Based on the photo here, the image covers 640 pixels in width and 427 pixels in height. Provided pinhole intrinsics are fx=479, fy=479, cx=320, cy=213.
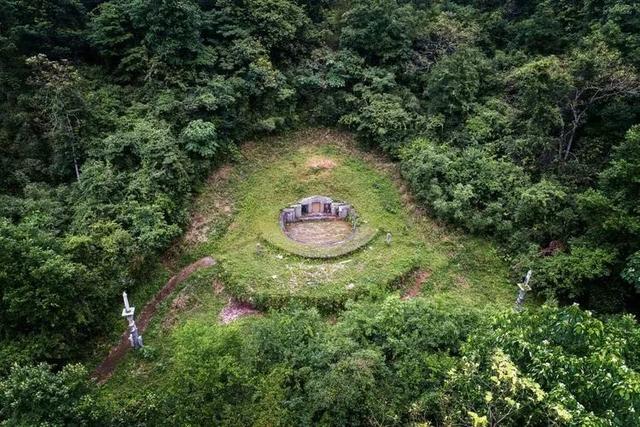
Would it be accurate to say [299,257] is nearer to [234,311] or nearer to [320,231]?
[320,231]

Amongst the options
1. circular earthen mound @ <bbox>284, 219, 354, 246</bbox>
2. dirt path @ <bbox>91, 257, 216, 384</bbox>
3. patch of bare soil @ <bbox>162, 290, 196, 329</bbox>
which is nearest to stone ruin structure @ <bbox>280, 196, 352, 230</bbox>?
circular earthen mound @ <bbox>284, 219, 354, 246</bbox>

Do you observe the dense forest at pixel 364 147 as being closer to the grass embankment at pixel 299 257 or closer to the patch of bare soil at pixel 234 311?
the grass embankment at pixel 299 257

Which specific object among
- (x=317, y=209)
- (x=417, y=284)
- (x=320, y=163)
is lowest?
(x=417, y=284)

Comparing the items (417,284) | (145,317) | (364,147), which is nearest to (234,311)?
(145,317)

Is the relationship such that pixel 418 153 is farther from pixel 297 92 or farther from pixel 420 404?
Answer: pixel 420 404

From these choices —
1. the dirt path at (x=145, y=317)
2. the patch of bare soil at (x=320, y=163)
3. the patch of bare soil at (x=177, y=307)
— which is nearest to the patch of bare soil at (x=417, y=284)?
the dirt path at (x=145, y=317)

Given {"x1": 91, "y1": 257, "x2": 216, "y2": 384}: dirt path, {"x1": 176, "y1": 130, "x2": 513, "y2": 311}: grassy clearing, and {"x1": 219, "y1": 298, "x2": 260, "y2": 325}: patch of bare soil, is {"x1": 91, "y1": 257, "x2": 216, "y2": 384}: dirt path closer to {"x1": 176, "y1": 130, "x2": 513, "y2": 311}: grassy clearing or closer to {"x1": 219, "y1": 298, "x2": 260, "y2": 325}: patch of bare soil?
{"x1": 176, "y1": 130, "x2": 513, "y2": 311}: grassy clearing
